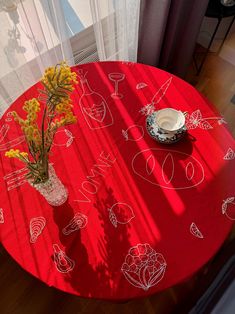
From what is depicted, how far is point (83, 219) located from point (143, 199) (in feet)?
0.72

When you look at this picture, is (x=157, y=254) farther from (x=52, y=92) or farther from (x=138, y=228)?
(x=52, y=92)

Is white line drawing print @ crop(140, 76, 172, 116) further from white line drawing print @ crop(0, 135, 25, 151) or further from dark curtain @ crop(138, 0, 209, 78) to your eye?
dark curtain @ crop(138, 0, 209, 78)

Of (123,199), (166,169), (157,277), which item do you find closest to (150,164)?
(166,169)

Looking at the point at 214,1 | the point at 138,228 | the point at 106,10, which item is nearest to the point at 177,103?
the point at 138,228

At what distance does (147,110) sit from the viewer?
1.17 m

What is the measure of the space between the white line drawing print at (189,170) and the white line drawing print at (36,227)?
0.53m

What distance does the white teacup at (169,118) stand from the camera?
111 centimetres

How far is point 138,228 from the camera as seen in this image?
3.00 ft

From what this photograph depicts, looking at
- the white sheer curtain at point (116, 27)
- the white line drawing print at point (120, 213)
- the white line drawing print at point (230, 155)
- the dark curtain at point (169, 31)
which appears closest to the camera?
the white line drawing print at point (120, 213)

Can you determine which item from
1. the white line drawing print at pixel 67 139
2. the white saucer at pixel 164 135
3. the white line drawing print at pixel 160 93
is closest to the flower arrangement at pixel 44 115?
the white line drawing print at pixel 67 139

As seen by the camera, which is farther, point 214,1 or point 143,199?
point 214,1

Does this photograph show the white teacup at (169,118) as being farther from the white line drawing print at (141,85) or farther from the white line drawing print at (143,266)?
the white line drawing print at (143,266)

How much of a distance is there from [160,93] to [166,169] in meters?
0.38

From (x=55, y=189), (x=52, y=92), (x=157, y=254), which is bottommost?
(x=157, y=254)
